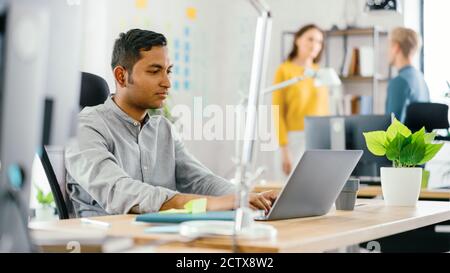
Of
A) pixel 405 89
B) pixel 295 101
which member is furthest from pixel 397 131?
pixel 295 101

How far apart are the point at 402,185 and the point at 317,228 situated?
0.71 meters

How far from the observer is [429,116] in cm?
302

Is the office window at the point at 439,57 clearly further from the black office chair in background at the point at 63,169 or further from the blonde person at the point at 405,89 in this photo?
the black office chair in background at the point at 63,169

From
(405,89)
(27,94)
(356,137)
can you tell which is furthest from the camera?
(405,89)

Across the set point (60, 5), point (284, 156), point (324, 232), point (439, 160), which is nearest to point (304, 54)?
point (284, 156)

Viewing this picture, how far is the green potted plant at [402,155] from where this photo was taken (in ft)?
5.76

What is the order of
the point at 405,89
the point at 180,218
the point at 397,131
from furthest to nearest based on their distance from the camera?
the point at 405,89, the point at 397,131, the point at 180,218

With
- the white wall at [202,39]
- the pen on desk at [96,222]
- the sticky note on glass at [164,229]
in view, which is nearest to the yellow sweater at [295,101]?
the white wall at [202,39]

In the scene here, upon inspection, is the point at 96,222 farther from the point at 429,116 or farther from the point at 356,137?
the point at 429,116

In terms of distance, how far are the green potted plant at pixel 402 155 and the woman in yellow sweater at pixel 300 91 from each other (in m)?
2.74

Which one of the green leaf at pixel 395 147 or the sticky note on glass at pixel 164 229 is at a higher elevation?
the green leaf at pixel 395 147

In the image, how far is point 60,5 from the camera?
0.56 metres

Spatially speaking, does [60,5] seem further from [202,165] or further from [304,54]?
[304,54]

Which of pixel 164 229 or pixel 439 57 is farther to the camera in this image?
pixel 439 57
